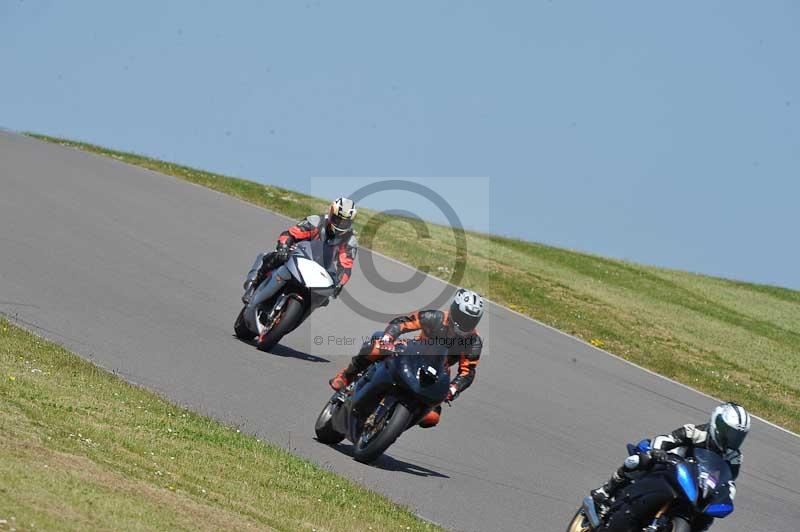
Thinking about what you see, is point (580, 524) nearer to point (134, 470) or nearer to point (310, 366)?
point (134, 470)

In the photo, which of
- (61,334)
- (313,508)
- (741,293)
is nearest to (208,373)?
(61,334)

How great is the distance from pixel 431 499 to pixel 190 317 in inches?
272

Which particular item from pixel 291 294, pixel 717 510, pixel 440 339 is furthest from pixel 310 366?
pixel 717 510

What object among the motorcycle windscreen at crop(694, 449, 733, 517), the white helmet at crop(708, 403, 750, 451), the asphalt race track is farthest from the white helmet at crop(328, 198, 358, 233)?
the motorcycle windscreen at crop(694, 449, 733, 517)

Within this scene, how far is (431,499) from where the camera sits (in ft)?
34.2

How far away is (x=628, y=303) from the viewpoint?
29.4 metres

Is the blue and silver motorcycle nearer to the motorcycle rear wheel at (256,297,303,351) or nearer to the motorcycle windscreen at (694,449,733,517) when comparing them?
the motorcycle windscreen at (694,449,733,517)

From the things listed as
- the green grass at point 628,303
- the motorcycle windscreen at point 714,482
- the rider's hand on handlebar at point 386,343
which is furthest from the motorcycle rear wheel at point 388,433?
the green grass at point 628,303

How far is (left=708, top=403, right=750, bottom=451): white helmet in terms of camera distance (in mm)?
8812

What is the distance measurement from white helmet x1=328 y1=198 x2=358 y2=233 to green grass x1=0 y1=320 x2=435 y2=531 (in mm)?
4156

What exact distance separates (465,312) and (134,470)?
373cm

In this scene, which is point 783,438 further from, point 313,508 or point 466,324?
point 313,508

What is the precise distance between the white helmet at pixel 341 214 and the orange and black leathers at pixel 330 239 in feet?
0.41

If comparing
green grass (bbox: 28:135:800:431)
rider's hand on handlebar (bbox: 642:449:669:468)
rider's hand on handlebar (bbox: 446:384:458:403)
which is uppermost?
rider's hand on handlebar (bbox: 642:449:669:468)
